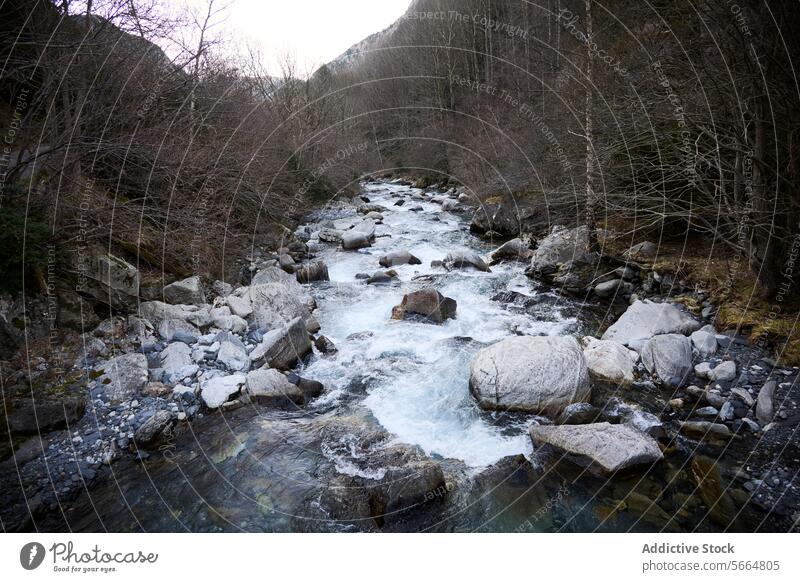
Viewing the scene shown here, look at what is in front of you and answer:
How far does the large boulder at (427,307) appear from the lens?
376 inches

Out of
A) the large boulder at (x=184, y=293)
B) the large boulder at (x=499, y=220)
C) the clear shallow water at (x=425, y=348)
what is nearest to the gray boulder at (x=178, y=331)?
the large boulder at (x=184, y=293)

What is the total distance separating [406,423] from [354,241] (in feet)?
33.9

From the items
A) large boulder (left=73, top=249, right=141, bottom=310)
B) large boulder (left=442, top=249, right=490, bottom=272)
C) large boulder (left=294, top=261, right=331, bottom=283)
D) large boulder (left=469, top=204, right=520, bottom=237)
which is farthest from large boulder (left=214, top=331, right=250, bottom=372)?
large boulder (left=469, top=204, right=520, bottom=237)

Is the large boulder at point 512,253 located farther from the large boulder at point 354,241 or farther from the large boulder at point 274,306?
the large boulder at point 274,306

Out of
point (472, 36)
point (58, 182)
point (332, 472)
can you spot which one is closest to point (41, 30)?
point (58, 182)

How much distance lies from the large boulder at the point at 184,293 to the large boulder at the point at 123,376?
2087 millimetres

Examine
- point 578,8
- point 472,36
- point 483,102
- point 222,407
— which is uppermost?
point 472,36

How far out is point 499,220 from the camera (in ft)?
54.6

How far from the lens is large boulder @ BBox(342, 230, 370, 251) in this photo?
15797mm

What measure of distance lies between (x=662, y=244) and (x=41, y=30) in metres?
13.3

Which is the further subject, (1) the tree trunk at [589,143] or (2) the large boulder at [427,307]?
(1) the tree trunk at [589,143]

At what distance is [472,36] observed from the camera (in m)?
28.0

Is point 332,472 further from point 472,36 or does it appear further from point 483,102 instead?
point 472,36
